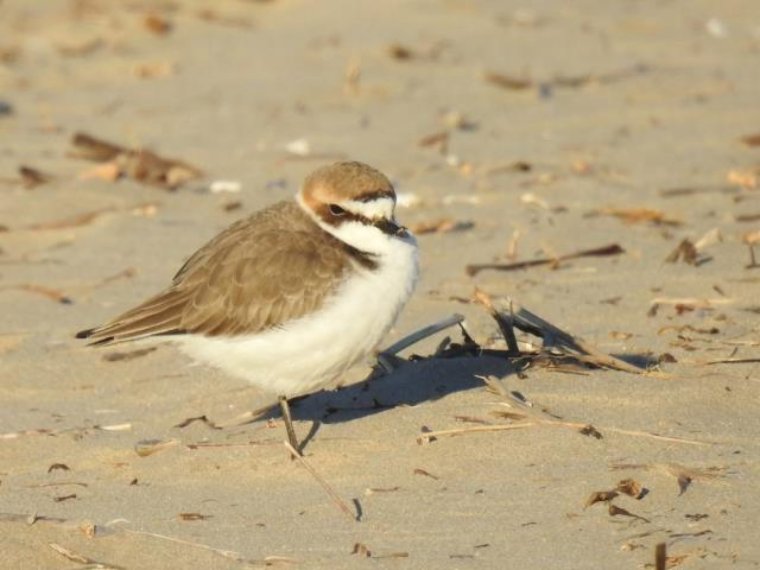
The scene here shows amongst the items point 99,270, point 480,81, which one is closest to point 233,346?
point 99,270

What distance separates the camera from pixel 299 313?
17.7ft

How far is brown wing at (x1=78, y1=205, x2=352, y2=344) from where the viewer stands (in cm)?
543

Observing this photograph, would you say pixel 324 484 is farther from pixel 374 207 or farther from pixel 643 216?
pixel 643 216

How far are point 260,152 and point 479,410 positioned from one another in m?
5.17

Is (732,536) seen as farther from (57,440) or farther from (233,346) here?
(57,440)

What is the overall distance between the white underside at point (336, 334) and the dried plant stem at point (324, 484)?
8.6 inches

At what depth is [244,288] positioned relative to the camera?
5.57 metres

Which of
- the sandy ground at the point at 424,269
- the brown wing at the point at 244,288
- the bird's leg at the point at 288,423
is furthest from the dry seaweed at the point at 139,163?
the bird's leg at the point at 288,423

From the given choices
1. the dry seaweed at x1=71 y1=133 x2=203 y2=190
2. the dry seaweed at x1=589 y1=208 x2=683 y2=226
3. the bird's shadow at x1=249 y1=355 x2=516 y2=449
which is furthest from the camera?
the dry seaweed at x1=71 y1=133 x2=203 y2=190

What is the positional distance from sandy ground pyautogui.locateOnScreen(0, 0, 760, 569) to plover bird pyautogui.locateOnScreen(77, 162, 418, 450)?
37 centimetres

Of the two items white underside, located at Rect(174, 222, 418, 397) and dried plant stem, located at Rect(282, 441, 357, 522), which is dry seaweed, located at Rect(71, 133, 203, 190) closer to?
white underside, located at Rect(174, 222, 418, 397)

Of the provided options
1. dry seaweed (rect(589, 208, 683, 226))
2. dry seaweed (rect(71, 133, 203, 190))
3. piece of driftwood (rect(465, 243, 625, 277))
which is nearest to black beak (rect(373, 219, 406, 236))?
piece of driftwood (rect(465, 243, 625, 277))

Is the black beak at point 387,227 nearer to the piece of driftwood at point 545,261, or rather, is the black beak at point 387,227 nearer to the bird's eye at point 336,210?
the bird's eye at point 336,210

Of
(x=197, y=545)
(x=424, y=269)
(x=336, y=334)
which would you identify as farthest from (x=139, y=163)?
(x=197, y=545)
